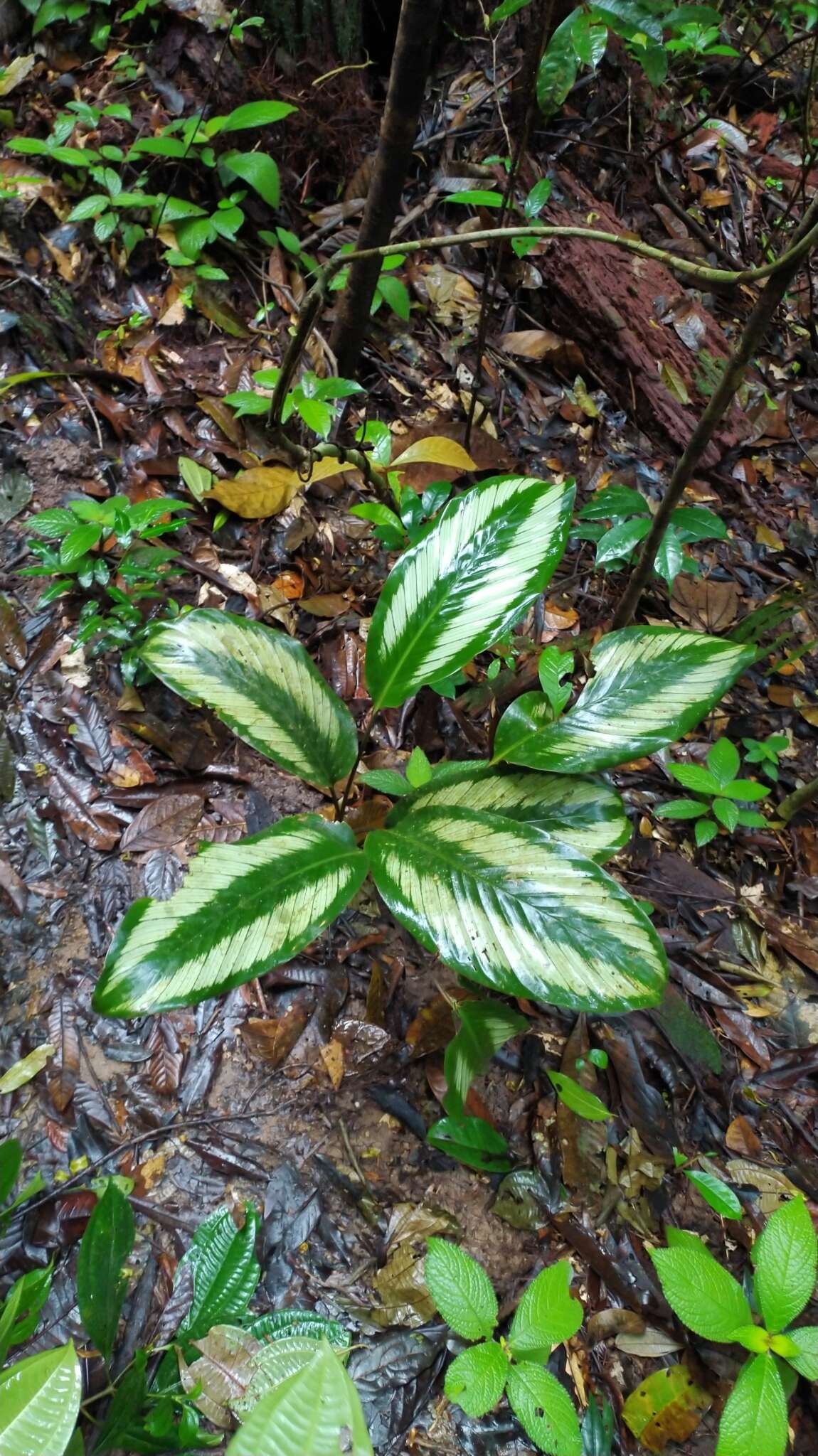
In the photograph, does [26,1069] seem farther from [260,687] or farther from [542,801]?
[542,801]

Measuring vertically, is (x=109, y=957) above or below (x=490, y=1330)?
above

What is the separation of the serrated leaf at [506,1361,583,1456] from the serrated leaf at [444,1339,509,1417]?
0.7 inches

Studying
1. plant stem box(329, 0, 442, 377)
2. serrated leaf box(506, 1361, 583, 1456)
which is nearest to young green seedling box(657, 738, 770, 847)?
serrated leaf box(506, 1361, 583, 1456)

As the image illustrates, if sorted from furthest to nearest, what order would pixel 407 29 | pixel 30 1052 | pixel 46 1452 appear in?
pixel 407 29
pixel 30 1052
pixel 46 1452

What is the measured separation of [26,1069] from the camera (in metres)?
1.06

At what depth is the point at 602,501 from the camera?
1.58 m

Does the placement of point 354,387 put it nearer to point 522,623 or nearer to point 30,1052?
point 522,623

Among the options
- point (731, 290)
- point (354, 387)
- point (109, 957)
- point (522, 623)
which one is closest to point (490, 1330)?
point (109, 957)

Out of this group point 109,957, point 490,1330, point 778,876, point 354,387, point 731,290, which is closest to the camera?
point 109,957

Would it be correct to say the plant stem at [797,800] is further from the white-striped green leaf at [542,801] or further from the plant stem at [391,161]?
the plant stem at [391,161]

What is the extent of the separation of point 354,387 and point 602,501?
21.5 inches

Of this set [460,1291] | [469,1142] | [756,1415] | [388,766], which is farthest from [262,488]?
[756,1415]

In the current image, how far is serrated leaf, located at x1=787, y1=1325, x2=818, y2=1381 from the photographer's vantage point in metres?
0.97

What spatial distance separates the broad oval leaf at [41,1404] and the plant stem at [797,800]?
1.58 metres
